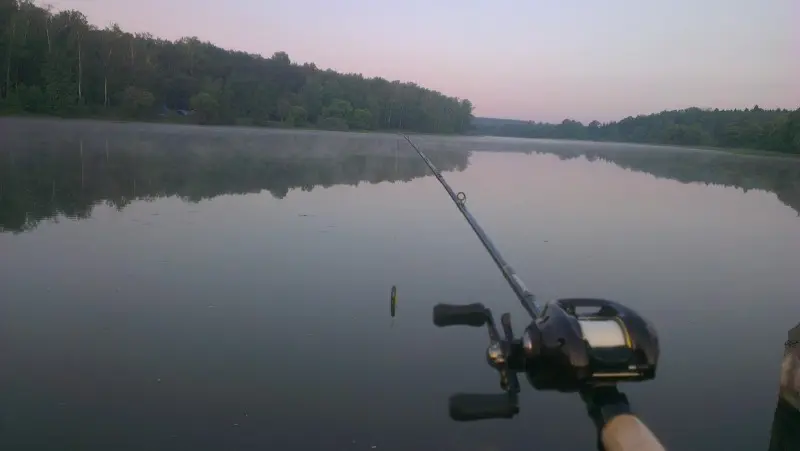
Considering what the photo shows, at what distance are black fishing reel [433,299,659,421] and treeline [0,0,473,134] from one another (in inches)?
1909

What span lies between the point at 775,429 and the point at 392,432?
8.63ft

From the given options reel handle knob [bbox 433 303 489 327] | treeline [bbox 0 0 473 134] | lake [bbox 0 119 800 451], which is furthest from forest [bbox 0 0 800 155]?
reel handle knob [bbox 433 303 489 327]

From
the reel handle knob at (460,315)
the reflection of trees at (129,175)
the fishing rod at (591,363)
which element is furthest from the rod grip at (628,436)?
the reflection of trees at (129,175)

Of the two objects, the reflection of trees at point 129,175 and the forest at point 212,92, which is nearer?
the reflection of trees at point 129,175

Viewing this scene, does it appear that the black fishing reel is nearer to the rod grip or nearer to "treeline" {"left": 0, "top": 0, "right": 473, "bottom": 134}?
the rod grip

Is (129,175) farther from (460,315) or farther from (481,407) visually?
(481,407)

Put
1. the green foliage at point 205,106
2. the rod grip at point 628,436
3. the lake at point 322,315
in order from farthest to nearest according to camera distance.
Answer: the green foliage at point 205,106 → the lake at point 322,315 → the rod grip at point 628,436

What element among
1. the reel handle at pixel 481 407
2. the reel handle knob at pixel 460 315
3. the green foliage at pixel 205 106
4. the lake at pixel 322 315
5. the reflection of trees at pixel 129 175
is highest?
the green foliage at pixel 205 106

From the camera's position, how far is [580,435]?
12.8 feet

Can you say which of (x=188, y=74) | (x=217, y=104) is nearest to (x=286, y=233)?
(x=217, y=104)

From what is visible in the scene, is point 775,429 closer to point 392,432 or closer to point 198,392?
point 392,432

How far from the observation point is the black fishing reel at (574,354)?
Result: 4.63 ft

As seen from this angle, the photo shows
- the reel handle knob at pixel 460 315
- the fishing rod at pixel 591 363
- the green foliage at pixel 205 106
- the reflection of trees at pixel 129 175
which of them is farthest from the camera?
the green foliage at pixel 205 106

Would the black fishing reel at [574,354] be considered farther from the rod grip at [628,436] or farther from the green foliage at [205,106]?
the green foliage at [205,106]
